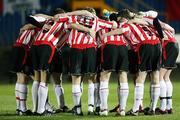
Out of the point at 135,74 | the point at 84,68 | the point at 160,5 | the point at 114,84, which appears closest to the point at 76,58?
the point at 84,68

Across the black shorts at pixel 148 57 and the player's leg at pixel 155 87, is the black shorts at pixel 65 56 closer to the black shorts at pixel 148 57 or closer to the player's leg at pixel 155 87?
the black shorts at pixel 148 57

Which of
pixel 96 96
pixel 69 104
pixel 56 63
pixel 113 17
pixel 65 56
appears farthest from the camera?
pixel 69 104

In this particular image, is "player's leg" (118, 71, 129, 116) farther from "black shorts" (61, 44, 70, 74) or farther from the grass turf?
"black shorts" (61, 44, 70, 74)

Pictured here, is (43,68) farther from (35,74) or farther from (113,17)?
(113,17)

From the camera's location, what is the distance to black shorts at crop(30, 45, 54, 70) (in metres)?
15.1

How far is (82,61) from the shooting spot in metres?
15.1

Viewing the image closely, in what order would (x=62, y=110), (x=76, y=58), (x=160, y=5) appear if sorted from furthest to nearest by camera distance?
1. (x=160, y=5)
2. (x=62, y=110)
3. (x=76, y=58)

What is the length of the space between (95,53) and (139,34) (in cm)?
90

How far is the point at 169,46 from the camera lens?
15.8m

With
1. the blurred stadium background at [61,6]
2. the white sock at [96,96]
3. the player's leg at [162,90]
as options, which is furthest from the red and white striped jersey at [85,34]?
the blurred stadium background at [61,6]

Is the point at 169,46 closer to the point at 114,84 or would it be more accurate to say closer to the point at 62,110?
the point at 62,110

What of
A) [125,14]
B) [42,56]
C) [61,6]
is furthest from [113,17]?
[61,6]

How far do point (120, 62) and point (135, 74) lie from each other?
591 millimetres

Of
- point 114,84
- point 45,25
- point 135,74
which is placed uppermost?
point 45,25
